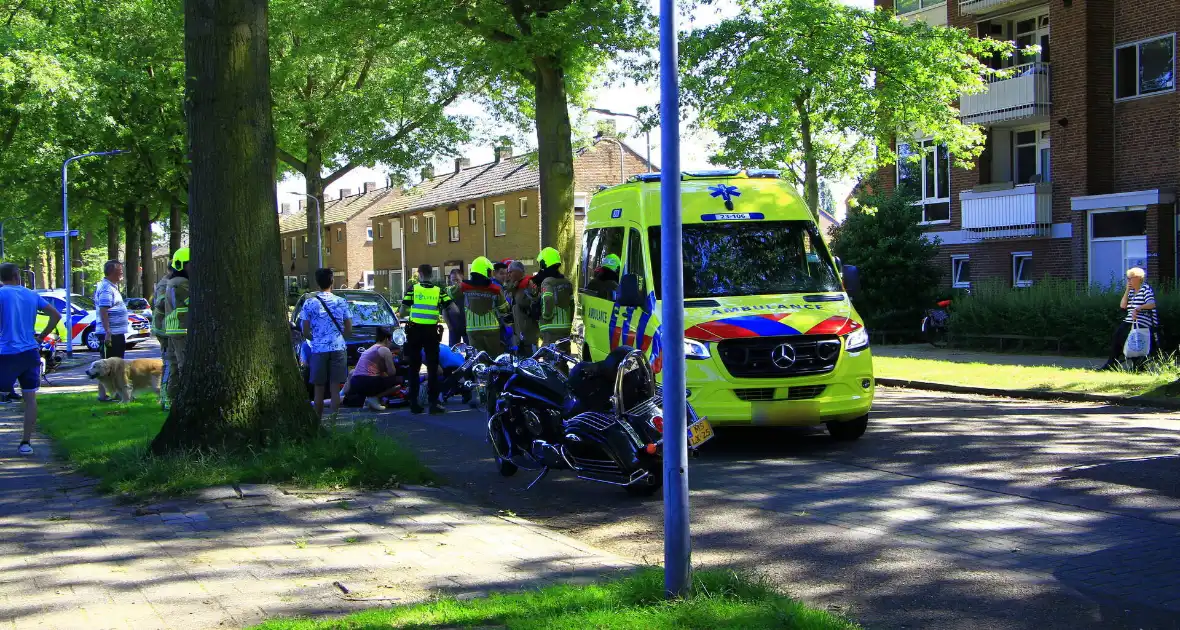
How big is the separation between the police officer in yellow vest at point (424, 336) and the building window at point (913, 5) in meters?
23.4

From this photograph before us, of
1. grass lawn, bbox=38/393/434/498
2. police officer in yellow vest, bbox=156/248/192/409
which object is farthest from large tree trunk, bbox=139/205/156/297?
grass lawn, bbox=38/393/434/498

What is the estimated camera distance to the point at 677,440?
15.3 feet

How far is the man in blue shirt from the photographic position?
9.91 m

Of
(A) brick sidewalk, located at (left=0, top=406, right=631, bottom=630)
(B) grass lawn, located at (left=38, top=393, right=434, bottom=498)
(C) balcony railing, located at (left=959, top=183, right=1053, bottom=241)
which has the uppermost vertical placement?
(C) balcony railing, located at (left=959, top=183, right=1053, bottom=241)

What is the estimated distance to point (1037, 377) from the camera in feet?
50.5

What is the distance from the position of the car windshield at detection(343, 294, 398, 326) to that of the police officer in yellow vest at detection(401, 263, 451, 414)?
10.9 feet

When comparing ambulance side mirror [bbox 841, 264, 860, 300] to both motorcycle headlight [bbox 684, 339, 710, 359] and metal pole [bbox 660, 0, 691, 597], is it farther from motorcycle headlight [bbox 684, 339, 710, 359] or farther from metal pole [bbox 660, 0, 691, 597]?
metal pole [bbox 660, 0, 691, 597]

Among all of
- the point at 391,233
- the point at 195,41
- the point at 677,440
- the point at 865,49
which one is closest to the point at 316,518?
the point at 677,440

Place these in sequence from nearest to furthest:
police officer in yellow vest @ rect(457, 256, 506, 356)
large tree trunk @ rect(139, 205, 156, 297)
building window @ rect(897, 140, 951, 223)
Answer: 1. police officer in yellow vest @ rect(457, 256, 506, 356)
2. building window @ rect(897, 140, 951, 223)
3. large tree trunk @ rect(139, 205, 156, 297)

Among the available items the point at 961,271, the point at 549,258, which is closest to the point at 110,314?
the point at 549,258

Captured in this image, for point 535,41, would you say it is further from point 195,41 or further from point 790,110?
point 195,41

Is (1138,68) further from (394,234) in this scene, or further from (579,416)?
(394,234)

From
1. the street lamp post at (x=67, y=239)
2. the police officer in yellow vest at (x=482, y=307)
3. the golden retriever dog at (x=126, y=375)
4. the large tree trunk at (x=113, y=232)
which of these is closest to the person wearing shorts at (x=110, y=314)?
the golden retriever dog at (x=126, y=375)

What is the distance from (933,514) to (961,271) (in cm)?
2539
